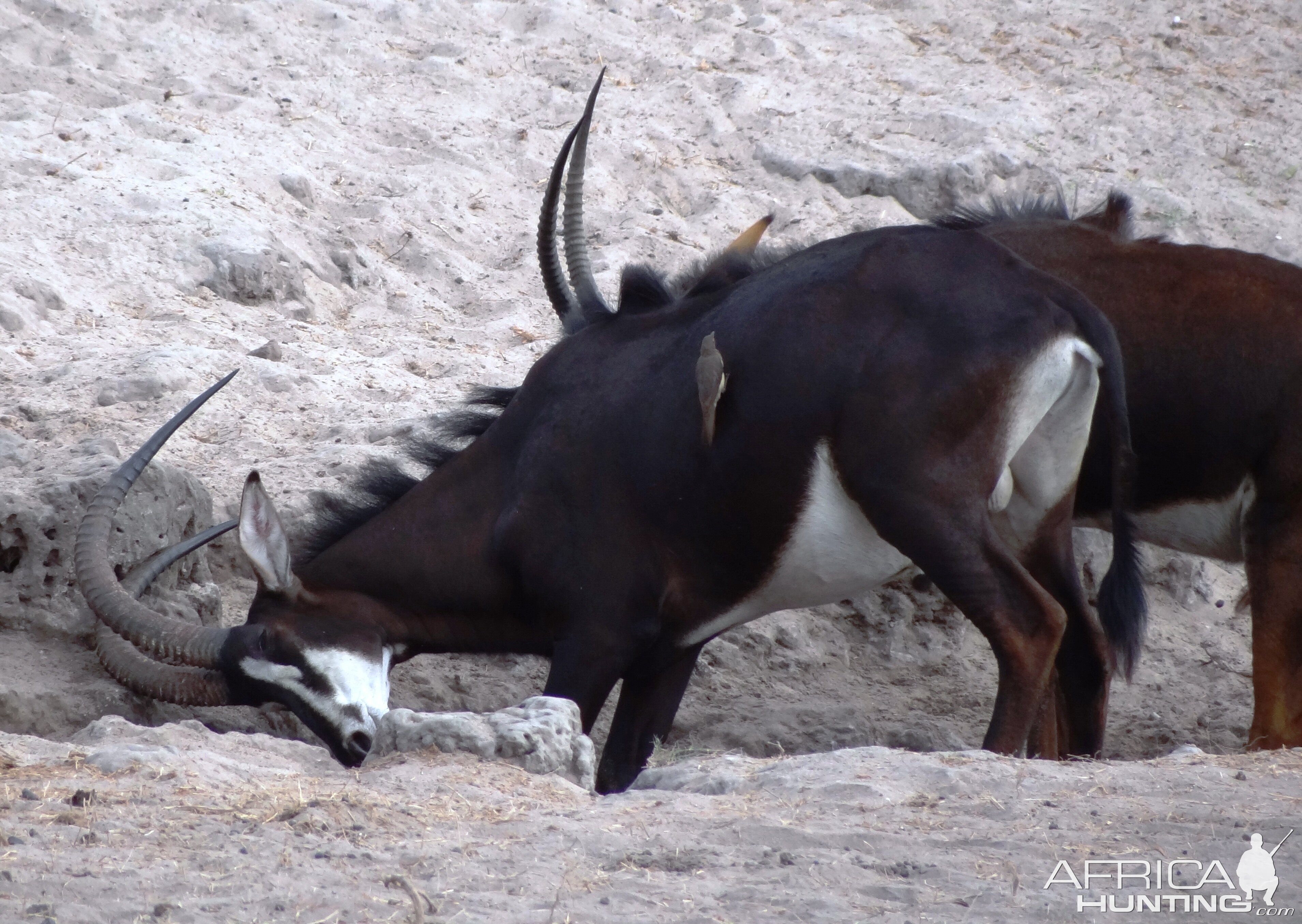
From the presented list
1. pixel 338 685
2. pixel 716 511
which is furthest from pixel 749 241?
pixel 338 685

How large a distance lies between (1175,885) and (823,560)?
79.5 inches

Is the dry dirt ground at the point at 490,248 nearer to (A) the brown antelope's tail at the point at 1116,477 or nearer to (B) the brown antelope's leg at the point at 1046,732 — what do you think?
(B) the brown antelope's leg at the point at 1046,732

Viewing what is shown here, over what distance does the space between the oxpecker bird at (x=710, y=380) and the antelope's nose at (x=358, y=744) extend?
1527 mm

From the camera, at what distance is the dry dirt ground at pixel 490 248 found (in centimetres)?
345

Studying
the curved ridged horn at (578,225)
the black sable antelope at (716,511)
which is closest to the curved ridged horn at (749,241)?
the black sable antelope at (716,511)

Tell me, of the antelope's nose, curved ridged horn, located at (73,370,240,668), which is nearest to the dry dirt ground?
curved ridged horn, located at (73,370,240,668)

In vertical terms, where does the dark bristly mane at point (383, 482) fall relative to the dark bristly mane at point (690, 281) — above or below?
below

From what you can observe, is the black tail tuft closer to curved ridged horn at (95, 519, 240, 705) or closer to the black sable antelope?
the black sable antelope

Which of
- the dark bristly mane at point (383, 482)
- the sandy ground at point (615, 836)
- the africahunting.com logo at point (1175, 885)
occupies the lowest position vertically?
the dark bristly mane at point (383, 482)

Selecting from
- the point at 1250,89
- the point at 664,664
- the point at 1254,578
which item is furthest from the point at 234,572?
the point at 1250,89

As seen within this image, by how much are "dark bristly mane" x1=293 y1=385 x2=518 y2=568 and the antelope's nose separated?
2.46ft

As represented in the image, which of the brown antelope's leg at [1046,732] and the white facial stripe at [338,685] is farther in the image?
the brown antelope's leg at [1046,732]

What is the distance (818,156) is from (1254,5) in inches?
166

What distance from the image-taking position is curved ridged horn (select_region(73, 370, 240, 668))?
4.94m
